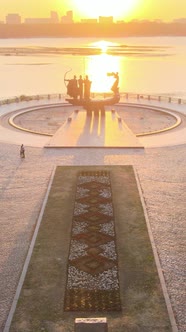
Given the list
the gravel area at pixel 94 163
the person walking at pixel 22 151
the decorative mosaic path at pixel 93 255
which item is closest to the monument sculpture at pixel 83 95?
the gravel area at pixel 94 163

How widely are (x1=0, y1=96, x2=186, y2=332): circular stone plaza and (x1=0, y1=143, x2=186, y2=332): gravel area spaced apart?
33mm

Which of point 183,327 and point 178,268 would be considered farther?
point 178,268

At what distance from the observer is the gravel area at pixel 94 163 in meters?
14.9

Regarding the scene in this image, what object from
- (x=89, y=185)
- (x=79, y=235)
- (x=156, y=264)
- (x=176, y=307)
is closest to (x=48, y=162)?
(x=89, y=185)

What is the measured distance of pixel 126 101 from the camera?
49938mm

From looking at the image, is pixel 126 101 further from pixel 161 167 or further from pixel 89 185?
pixel 89 185

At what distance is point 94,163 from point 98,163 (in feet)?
0.82

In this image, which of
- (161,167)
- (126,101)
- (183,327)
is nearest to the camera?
(183,327)

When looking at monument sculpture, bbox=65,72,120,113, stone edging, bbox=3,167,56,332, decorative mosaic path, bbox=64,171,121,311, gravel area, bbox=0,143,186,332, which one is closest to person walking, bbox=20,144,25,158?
gravel area, bbox=0,143,186,332

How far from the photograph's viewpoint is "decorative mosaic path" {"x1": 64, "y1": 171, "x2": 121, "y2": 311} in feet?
44.0

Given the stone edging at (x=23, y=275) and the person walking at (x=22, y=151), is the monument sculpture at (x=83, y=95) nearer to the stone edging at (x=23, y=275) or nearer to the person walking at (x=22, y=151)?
the person walking at (x=22, y=151)

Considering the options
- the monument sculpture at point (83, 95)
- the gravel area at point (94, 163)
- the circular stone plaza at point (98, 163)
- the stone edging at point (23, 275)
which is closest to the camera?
the stone edging at point (23, 275)

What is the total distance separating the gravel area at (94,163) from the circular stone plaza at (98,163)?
3 centimetres

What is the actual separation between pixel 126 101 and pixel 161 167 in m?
24.6
